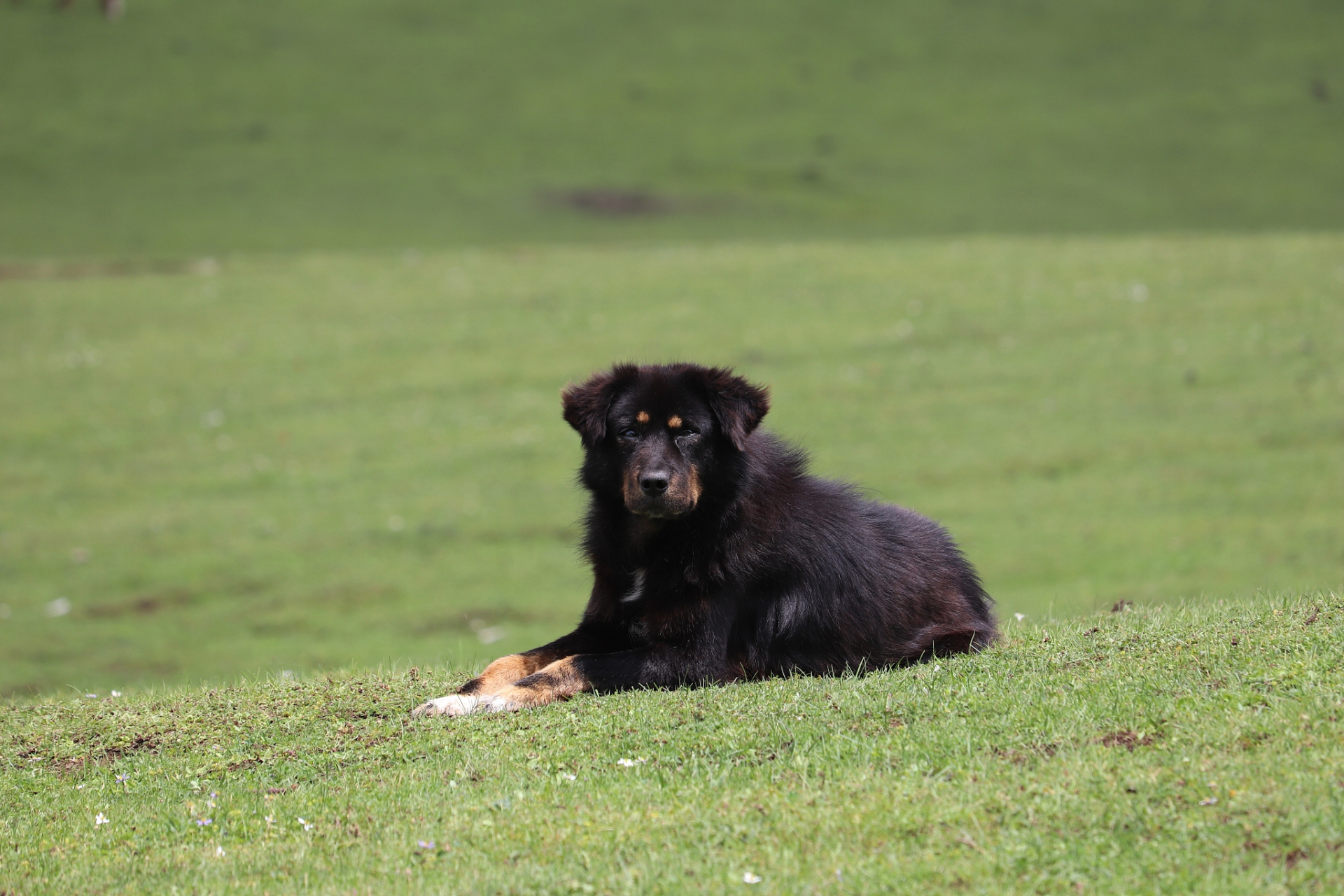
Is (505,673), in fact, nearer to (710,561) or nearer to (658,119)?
(710,561)

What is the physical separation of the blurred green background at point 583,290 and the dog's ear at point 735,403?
6.68 feet

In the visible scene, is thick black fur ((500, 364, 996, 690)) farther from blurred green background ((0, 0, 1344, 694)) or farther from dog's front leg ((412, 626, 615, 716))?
blurred green background ((0, 0, 1344, 694))

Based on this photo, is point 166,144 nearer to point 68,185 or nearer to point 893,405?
point 68,185

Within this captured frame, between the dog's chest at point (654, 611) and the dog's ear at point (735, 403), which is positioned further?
the dog's ear at point (735, 403)

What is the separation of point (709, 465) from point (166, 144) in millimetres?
45817

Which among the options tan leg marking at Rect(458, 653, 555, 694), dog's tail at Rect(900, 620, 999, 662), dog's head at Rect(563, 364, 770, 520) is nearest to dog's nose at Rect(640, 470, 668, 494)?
dog's head at Rect(563, 364, 770, 520)

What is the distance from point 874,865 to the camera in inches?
197

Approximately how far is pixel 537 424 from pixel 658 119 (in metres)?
26.2

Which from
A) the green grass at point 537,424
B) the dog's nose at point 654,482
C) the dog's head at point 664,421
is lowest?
the green grass at point 537,424

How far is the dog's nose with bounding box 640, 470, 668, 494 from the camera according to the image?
768 cm

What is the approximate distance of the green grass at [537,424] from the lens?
850 inches

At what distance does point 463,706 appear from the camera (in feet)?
25.0

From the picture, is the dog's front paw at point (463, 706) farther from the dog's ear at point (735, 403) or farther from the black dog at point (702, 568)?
the dog's ear at point (735, 403)

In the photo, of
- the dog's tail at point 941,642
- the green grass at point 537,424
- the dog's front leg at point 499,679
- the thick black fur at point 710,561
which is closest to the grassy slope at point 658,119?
the green grass at point 537,424
